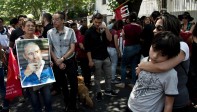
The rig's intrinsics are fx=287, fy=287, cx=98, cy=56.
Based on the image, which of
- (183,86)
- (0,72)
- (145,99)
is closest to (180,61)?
(183,86)

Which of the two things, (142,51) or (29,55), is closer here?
(29,55)

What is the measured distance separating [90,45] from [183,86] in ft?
11.9

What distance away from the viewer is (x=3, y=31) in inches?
273

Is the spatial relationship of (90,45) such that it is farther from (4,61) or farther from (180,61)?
(180,61)

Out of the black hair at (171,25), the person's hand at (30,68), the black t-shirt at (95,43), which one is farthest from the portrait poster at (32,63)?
the black hair at (171,25)

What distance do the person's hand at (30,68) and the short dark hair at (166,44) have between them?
98.8 inches

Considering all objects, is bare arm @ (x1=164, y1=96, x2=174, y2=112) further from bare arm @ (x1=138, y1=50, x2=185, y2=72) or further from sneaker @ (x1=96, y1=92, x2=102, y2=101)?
sneaker @ (x1=96, y1=92, x2=102, y2=101)

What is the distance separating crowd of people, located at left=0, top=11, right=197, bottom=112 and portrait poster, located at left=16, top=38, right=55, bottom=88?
0.02 meters

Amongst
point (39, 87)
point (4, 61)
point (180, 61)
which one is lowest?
point (39, 87)

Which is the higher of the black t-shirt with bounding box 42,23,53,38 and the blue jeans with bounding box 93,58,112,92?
the black t-shirt with bounding box 42,23,53,38

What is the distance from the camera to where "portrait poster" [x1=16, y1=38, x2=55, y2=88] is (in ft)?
14.2

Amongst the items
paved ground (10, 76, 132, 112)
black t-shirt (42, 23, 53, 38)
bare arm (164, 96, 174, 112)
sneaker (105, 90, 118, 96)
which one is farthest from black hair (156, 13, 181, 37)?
black t-shirt (42, 23, 53, 38)

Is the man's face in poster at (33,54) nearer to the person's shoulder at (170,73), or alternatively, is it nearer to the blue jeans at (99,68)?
the blue jeans at (99,68)

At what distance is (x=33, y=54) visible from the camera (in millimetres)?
4383
